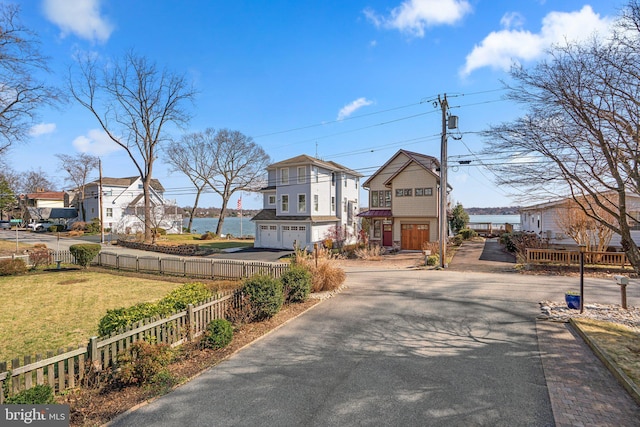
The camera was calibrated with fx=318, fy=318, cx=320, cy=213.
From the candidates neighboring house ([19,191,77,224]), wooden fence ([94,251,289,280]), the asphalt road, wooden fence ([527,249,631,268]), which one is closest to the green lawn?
wooden fence ([94,251,289,280])

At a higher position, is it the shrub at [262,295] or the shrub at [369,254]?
the shrub at [262,295]

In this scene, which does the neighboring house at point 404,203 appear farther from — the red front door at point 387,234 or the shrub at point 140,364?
the shrub at point 140,364

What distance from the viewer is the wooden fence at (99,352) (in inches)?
184

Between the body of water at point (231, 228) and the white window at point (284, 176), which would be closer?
the white window at point (284, 176)

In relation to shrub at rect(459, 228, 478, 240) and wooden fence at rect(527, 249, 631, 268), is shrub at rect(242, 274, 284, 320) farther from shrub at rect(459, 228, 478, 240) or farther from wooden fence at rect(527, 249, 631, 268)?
shrub at rect(459, 228, 478, 240)

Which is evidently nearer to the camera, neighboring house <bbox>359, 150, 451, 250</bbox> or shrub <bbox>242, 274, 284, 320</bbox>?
shrub <bbox>242, 274, 284, 320</bbox>

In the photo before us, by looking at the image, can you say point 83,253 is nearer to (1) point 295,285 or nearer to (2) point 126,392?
(1) point 295,285

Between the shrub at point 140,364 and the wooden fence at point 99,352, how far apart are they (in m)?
0.25

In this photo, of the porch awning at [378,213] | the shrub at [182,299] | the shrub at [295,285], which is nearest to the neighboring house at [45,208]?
the porch awning at [378,213]

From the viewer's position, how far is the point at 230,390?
5.74 m

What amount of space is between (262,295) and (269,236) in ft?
75.7

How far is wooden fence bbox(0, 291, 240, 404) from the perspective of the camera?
15.4ft

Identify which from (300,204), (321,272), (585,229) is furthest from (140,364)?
(300,204)

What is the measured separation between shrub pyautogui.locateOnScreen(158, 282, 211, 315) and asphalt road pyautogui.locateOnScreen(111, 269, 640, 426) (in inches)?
83.3
